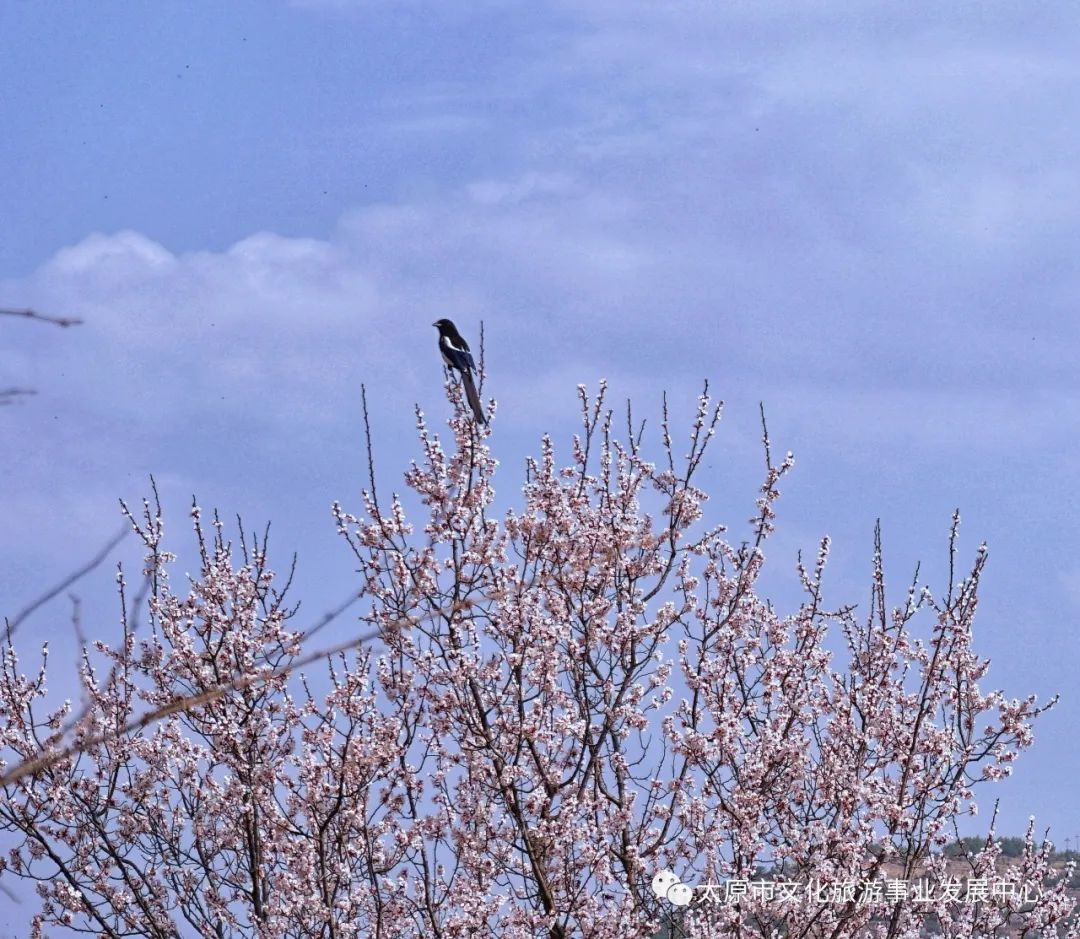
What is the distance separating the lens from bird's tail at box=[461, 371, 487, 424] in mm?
9367

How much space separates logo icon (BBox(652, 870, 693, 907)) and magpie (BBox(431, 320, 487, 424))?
3408 millimetres

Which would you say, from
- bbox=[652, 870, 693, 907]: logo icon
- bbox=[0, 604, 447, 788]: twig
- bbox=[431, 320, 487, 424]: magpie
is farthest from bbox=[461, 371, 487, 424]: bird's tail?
bbox=[0, 604, 447, 788]: twig

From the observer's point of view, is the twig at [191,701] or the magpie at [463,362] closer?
the twig at [191,701]

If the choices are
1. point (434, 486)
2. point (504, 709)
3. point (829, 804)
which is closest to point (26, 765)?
point (504, 709)

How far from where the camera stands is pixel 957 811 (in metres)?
8.93

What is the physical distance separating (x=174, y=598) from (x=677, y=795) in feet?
12.8

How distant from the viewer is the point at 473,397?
939 cm

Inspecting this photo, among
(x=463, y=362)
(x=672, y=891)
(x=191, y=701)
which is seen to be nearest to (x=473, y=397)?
(x=463, y=362)

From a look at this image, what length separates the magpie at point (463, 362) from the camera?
30.8 feet

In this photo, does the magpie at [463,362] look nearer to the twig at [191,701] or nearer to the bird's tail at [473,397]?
the bird's tail at [473,397]

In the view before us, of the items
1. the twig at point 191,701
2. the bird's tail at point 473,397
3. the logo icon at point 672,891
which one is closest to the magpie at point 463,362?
the bird's tail at point 473,397

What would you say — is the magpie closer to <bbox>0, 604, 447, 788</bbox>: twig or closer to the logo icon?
the logo icon

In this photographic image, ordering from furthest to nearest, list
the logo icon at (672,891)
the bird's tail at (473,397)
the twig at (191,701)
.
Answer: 1. the bird's tail at (473,397)
2. the logo icon at (672,891)
3. the twig at (191,701)

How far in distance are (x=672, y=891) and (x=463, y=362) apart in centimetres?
397
